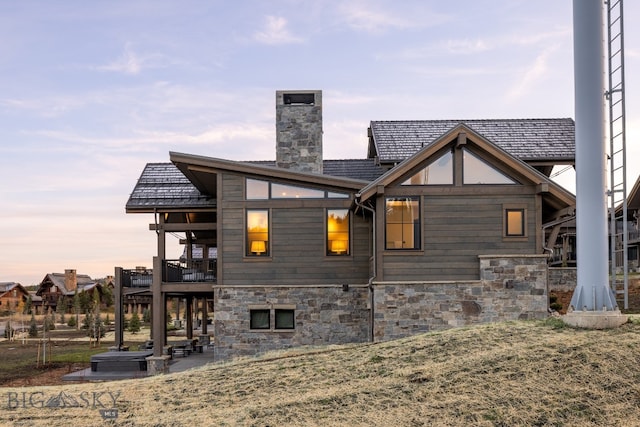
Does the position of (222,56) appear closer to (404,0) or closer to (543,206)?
(404,0)

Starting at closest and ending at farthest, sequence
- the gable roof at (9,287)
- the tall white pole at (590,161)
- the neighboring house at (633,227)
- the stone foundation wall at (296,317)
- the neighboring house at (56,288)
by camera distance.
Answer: the tall white pole at (590,161) < the stone foundation wall at (296,317) < the neighboring house at (633,227) < the neighboring house at (56,288) < the gable roof at (9,287)

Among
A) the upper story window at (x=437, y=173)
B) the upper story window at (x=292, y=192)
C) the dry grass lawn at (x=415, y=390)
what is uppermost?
the upper story window at (x=437, y=173)

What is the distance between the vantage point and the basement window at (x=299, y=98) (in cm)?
2072

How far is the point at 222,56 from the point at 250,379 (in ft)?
37.0

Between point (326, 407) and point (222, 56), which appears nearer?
point (326, 407)

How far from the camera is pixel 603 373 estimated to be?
29.1 ft

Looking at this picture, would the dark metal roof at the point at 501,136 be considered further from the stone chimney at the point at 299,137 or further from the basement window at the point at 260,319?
the basement window at the point at 260,319

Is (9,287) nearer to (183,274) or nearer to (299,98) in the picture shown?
(183,274)

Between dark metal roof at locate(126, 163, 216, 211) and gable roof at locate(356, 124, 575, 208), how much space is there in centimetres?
642

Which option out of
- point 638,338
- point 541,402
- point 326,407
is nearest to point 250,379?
point 326,407

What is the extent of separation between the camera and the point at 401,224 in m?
16.7

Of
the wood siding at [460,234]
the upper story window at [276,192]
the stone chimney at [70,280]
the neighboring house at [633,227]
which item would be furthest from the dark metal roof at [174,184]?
the stone chimney at [70,280]

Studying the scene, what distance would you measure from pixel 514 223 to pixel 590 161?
19.9 ft

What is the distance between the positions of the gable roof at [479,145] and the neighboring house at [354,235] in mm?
37
